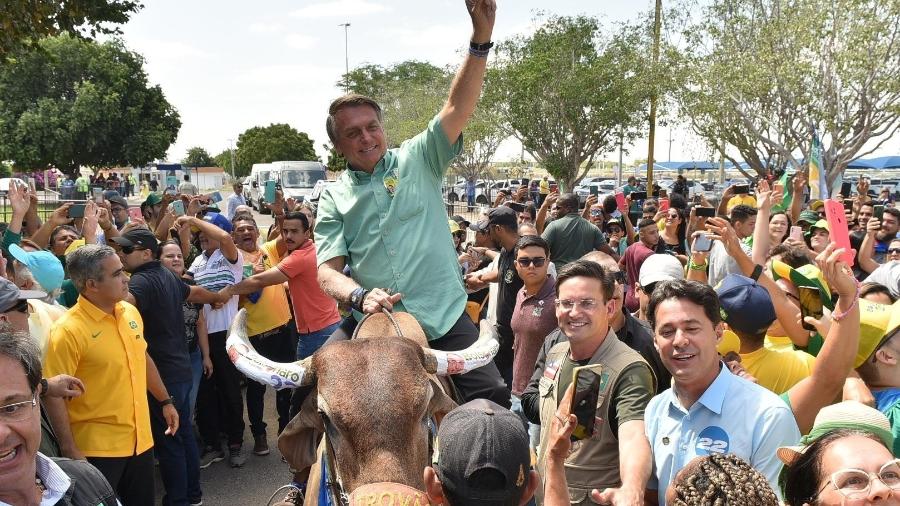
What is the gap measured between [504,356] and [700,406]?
4359mm

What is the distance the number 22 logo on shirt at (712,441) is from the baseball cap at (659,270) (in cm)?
250

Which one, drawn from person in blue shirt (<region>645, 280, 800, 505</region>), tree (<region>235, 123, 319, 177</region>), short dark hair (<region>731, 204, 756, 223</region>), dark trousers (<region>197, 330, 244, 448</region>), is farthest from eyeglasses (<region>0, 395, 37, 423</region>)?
tree (<region>235, 123, 319, 177</region>)

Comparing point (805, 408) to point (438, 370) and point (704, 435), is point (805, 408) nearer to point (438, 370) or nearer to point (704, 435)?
point (704, 435)

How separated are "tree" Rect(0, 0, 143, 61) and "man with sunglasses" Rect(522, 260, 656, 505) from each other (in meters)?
9.55

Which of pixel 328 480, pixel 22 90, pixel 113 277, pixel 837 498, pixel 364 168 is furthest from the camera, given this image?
pixel 22 90

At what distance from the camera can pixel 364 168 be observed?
156 inches

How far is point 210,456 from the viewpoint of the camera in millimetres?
7520

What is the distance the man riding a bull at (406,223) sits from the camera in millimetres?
3855

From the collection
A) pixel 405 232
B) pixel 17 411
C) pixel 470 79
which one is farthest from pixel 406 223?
pixel 17 411

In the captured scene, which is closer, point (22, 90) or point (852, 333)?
point (852, 333)

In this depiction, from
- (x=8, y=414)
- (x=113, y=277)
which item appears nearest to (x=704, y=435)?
(x=8, y=414)

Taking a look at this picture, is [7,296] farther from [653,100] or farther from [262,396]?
[653,100]

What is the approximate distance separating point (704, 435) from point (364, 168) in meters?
2.31

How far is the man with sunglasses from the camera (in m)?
3.32
